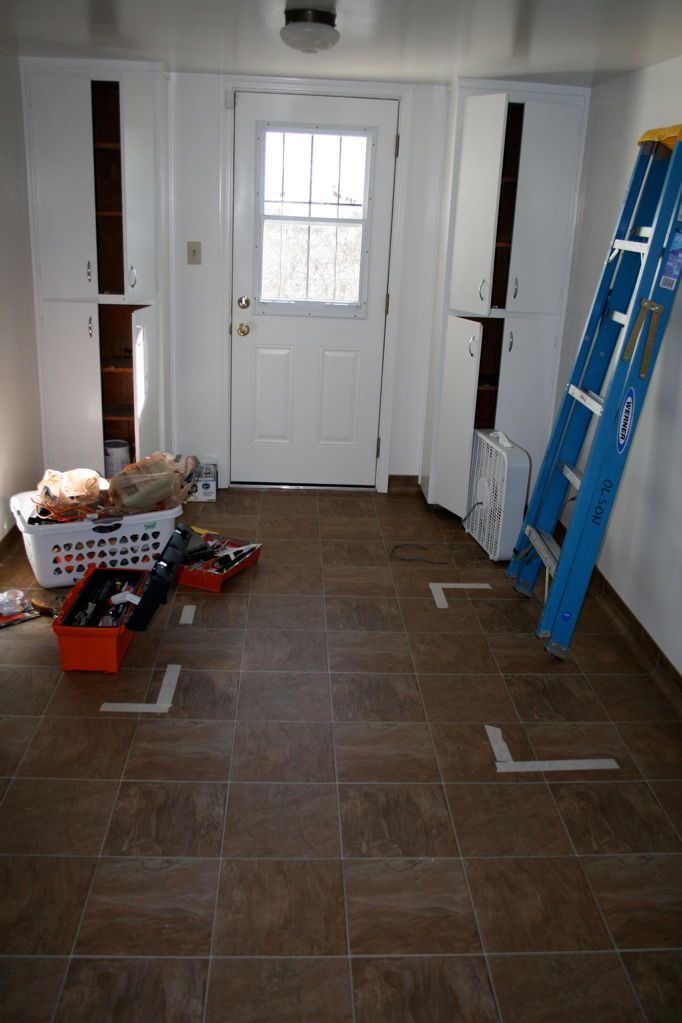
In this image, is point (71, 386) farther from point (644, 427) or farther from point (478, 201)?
point (644, 427)

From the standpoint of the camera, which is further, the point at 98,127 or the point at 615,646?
the point at 98,127

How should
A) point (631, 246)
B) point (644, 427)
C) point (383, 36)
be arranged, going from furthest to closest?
1. point (644, 427)
2. point (383, 36)
3. point (631, 246)

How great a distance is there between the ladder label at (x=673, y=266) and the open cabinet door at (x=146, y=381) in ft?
7.77

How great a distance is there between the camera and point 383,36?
3361mm

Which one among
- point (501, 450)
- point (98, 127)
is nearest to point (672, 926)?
point (501, 450)

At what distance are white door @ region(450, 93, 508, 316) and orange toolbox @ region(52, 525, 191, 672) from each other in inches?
79.0

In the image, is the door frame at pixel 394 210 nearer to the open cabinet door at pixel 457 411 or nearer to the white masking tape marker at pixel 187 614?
the open cabinet door at pixel 457 411

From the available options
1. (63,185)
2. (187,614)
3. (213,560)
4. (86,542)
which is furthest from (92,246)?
(187,614)

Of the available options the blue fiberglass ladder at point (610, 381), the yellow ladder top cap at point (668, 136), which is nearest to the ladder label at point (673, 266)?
the blue fiberglass ladder at point (610, 381)

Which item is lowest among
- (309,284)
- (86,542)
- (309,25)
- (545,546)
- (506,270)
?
(86,542)

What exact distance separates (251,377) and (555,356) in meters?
1.65

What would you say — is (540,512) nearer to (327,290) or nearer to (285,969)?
(327,290)

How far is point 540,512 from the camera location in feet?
12.7

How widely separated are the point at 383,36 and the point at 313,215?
1.41 metres
